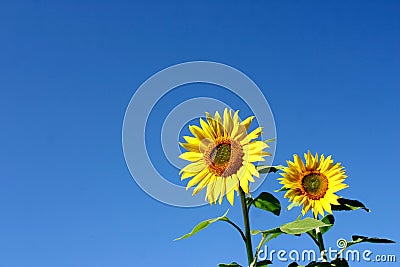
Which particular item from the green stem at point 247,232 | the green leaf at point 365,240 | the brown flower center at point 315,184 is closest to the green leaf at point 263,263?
the green stem at point 247,232

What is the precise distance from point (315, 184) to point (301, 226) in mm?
1336

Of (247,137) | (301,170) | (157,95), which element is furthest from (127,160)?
(301,170)

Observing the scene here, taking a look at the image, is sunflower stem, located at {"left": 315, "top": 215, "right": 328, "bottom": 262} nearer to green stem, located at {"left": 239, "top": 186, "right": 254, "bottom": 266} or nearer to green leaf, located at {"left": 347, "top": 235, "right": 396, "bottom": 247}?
green leaf, located at {"left": 347, "top": 235, "right": 396, "bottom": 247}

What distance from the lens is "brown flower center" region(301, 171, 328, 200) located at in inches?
135

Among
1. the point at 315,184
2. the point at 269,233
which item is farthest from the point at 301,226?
the point at 315,184

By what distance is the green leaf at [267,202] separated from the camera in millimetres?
2691

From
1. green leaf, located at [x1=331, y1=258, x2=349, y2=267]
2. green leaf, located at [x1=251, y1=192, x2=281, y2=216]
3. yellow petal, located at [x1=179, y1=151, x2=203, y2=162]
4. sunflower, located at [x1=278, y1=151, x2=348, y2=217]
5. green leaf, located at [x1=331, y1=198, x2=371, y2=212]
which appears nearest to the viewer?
green leaf, located at [x1=331, y1=258, x2=349, y2=267]

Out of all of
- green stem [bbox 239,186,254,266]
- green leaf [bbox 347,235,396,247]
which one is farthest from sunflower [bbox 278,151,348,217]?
green stem [bbox 239,186,254,266]

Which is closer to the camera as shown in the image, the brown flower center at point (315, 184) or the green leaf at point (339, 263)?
the green leaf at point (339, 263)

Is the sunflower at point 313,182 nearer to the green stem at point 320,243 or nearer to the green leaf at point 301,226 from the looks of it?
the green stem at point 320,243

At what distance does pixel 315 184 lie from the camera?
3592 mm

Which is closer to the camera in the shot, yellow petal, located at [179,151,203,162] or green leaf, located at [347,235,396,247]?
green leaf, located at [347,235,396,247]

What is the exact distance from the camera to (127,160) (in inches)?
90.2

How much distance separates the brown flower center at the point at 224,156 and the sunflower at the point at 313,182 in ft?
1.69
